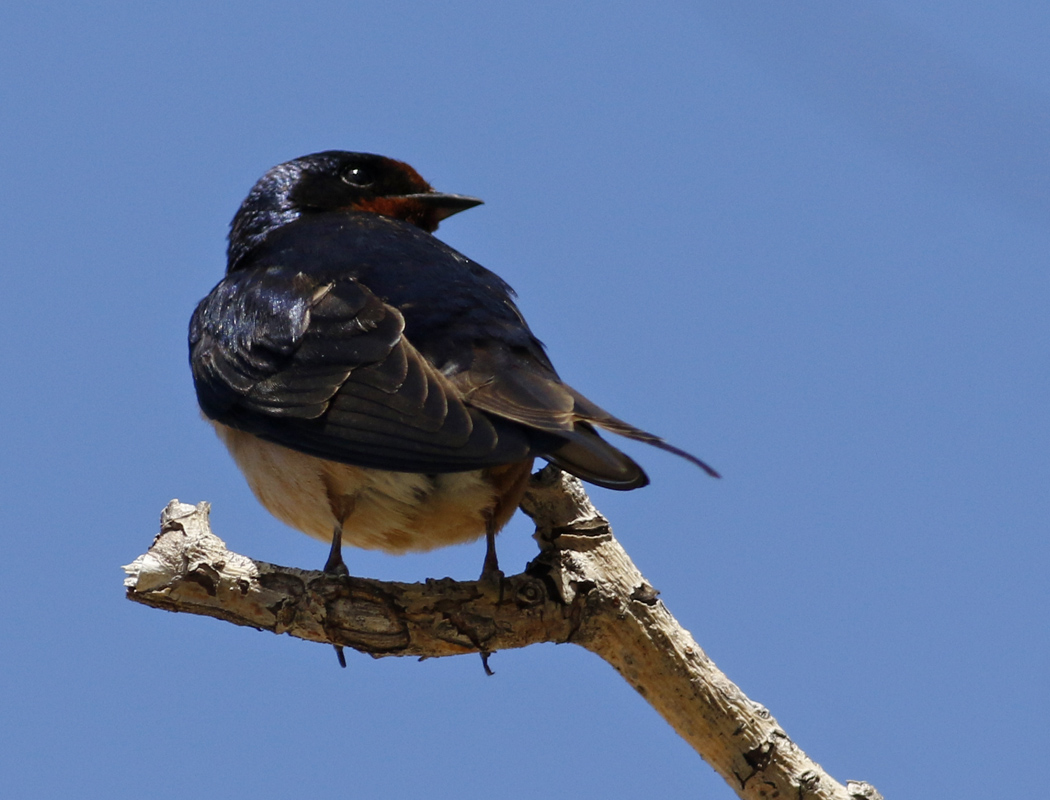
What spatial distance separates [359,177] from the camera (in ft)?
20.7

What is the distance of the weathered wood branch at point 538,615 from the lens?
4328 millimetres

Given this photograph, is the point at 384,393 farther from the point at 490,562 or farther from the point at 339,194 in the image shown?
the point at 339,194

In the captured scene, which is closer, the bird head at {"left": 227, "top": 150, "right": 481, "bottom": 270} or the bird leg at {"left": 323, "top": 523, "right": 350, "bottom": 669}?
the bird leg at {"left": 323, "top": 523, "right": 350, "bottom": 669}

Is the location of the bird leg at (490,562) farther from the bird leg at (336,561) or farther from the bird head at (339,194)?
the bird head at (339,194)

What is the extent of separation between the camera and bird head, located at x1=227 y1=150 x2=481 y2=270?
6.17 metres

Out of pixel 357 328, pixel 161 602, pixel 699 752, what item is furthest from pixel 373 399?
pixel 699 752

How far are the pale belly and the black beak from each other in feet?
5.87

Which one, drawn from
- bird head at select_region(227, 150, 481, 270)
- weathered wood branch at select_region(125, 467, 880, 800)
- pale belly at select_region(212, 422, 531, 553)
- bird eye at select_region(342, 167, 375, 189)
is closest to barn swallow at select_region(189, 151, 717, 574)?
pale belly at select_region(212, 422, 531, 553)

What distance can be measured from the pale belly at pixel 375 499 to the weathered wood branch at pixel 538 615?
0.29 meters

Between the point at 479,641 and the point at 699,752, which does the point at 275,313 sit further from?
the point at 699,752

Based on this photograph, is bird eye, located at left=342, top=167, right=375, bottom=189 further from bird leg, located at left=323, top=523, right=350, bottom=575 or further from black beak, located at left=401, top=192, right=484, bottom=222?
bird leg, located at left=323, top=523, right=350, bottom=575

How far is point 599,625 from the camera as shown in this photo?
179 inches

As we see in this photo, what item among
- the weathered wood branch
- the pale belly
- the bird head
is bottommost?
the weathered wood branch

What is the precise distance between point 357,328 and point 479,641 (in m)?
1.22
